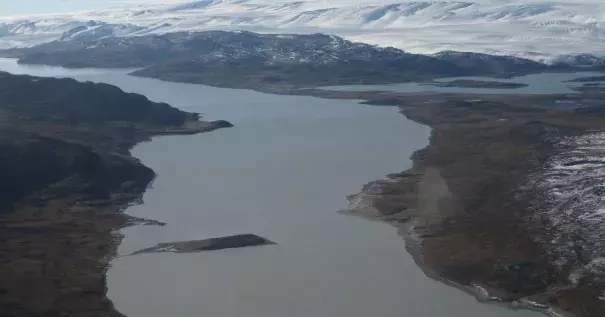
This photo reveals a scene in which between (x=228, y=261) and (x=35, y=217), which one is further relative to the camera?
(x=35, y=217)

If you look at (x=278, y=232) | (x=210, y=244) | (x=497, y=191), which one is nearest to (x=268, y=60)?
(x=497, y=191)

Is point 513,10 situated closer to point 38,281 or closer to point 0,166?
point 0,166

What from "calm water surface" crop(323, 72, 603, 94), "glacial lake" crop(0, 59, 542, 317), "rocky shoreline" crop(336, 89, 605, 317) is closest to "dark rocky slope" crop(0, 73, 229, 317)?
"glacial lake" crop(0, 59, 542, 317)

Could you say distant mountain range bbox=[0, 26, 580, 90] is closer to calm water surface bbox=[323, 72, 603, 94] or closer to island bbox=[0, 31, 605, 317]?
island bbox=[0, 31, 605, 317]

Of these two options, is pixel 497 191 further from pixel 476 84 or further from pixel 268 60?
pixel 268 60

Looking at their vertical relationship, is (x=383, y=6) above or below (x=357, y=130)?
above

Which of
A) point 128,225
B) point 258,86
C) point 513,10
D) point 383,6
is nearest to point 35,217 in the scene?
point 128,225

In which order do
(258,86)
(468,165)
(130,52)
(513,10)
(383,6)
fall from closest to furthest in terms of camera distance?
(468,165) → (258,86) → (130,52) → (513,10) → (383,6)
